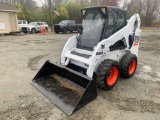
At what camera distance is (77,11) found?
29547mm

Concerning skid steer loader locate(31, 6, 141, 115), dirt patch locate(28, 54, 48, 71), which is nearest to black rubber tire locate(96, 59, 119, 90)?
skid steer loader locate(31, 6, 141, 115)

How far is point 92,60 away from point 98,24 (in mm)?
1222

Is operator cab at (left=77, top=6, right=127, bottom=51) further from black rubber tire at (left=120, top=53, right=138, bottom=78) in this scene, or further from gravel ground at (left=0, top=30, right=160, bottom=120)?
gravel ground at (left=0, top=30, right=160, bottom=120)

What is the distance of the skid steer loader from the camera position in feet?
12.0

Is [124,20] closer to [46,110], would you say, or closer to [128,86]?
[128,86]

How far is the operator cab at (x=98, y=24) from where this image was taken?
424 centimetres

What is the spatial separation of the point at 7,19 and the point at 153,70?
17.2 m

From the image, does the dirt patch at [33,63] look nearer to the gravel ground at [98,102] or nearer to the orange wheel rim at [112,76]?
the gravel ground at [98,102]

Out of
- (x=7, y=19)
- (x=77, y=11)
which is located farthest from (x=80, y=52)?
(x=77, y=11)

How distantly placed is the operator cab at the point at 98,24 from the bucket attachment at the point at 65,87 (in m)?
0.97

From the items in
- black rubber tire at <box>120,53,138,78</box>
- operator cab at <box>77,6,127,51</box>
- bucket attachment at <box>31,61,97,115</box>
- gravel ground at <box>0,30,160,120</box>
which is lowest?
gravel ground at <box>0,30,160,120</box>

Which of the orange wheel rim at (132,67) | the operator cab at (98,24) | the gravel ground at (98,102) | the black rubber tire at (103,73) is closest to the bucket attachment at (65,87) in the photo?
the gravel ground at (98,102)

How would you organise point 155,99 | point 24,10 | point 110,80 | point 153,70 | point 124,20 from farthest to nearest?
point 24,10 < point 153,70 < point 124,20 < point 110,80 < point 155,99

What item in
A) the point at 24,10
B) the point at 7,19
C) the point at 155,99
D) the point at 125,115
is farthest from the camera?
the point at 24,10
